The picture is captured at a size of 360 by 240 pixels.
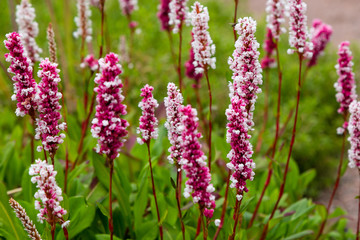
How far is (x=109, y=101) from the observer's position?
79.5 inches

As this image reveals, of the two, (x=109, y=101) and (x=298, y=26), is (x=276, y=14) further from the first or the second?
(x=109, y=101)

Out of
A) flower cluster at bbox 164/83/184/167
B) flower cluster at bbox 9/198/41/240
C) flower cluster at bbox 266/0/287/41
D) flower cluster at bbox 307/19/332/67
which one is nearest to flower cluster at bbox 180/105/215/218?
flower cluster at bbox 164/83/184/167

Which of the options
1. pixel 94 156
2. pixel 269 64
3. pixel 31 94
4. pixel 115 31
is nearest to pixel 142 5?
pixel 115 31

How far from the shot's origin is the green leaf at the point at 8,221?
9.53ft

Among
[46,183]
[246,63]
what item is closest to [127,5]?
[246,63]

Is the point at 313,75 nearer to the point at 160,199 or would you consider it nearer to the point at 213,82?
the point at 213,82

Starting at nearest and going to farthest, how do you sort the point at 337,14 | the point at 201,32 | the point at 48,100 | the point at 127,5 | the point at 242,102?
the point at 242,102 < the point at 48,100 < the point at 201,32 < the point at 127,5 < the point at 337,14

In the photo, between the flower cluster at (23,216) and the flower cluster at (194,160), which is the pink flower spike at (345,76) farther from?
the flower cluster at (23,216)

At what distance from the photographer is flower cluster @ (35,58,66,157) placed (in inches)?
84.9

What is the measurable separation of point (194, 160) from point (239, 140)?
24 centimetres

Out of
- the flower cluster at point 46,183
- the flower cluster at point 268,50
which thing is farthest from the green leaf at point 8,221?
the flower cluster at point 268,50

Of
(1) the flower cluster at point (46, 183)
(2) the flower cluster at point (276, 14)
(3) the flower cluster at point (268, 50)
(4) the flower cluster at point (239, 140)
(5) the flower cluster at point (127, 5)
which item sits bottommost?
(1) the flower cluster at point (46, 183)

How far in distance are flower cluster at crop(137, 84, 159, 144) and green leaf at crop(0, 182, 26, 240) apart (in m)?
1.17

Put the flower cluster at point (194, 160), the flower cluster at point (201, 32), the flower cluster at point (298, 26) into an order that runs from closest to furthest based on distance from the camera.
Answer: the flower cluster at point (194, 160), the flower cluster at point (201, 32), the flower cluster at point (298, 26)
